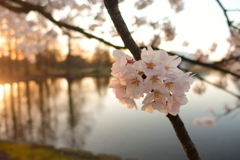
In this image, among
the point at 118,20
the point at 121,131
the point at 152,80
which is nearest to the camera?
the point at 152,80

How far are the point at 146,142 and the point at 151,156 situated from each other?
2.15 ft

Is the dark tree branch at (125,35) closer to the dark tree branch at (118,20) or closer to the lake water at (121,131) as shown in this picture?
the dark tree branch at (118,20)

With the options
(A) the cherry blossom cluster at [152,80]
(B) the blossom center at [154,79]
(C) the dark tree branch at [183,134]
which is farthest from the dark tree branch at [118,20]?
(C) the dark tree branch at [183,134]

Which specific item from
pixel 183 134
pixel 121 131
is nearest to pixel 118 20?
pixel 183 134

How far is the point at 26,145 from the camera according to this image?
486 centimetres

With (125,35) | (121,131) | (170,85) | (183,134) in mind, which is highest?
(125,35)

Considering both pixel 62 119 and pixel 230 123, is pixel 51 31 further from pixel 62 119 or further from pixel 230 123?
pixel 230 123

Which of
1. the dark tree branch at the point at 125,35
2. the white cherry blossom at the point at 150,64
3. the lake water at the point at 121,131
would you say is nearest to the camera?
the white cherry blossom at the point at 150,64

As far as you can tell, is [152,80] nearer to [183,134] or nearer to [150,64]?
[150,64]

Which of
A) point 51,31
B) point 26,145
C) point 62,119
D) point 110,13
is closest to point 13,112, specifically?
point 62,119

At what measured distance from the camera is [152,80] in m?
0.62

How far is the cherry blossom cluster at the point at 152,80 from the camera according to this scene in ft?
2.01

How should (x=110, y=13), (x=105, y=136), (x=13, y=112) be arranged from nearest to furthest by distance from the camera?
1. (x=110, y=13)
2. (x=105, y=136)
3. (x=13, y=112)

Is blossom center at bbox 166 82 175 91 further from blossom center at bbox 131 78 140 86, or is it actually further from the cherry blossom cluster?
blossom center at bbox 131 78 140 86
